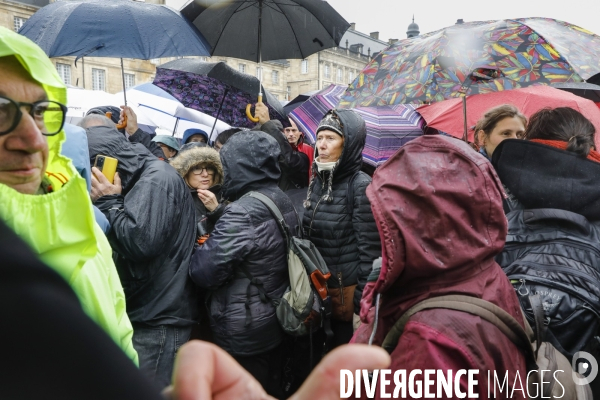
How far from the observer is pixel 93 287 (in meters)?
1.18

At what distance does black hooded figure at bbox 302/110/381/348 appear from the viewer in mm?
3311

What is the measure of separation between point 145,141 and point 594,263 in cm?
457

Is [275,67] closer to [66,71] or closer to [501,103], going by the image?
[66,71]

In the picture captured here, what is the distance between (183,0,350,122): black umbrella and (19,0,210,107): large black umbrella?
2.85 feet

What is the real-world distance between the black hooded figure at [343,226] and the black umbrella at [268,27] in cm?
188

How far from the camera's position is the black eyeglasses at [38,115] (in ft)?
3.76

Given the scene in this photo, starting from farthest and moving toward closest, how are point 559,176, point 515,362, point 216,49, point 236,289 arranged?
point 216,49 → point 236,289 → point 559,176 → point 515,362

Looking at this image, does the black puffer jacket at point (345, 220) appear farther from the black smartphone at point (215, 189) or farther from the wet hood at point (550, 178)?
the wet hood at point (550, 178)

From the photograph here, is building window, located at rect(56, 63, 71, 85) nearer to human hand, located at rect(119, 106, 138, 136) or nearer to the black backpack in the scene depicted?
human hand, located at rect(119, 106, 138, 136)

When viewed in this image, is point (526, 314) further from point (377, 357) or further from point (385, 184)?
point (377, 357)

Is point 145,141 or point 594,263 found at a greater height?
point 594,263

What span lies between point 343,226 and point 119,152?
1611mm

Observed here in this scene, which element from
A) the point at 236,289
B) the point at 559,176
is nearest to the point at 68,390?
the point at 559,176

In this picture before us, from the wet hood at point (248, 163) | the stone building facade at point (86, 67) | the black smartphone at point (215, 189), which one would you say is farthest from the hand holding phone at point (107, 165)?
the stone building facade at point (86, 67)
